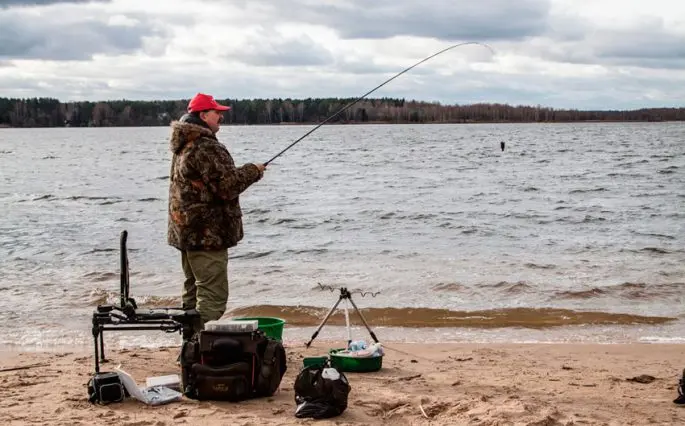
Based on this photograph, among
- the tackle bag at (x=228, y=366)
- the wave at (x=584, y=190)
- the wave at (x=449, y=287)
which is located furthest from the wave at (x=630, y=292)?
the wave at (x=584, y=190)

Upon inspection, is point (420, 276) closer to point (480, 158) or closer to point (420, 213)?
point (420, 213)

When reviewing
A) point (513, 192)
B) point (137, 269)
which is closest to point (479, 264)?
point (137, 269)

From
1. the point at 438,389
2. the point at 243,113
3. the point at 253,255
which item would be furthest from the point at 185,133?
the point at 243,113

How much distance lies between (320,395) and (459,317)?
453cm

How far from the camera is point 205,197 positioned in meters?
6.19

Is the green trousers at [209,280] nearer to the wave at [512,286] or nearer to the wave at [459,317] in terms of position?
the wave at [459,317]

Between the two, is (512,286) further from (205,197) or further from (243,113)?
(243,113)

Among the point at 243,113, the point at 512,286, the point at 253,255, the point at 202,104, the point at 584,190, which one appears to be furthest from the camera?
the point at 243,113

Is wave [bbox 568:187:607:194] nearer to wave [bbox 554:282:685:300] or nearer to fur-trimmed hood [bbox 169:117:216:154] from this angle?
wave [bbox 554:282:685:300]

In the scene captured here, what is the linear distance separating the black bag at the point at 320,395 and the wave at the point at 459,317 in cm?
389

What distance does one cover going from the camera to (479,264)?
13.0 metres

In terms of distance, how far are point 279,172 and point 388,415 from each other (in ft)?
109

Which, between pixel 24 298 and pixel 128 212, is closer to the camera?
pixel 24 298

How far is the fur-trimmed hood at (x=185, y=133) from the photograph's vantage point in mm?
6141
